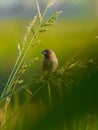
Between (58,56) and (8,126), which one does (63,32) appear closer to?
(58,56)

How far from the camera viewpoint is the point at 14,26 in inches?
71.6

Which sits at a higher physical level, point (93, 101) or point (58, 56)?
point (58, 56)

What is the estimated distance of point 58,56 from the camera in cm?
182

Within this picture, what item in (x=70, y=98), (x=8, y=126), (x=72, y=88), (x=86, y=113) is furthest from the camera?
(x=8, y=126)

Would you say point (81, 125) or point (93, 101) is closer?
point (81, 125)

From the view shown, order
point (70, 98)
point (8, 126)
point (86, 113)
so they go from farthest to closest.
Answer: point (8, 126) < point (86, 113) < point (70, 98)

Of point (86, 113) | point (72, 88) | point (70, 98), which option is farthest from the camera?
point (86, 113)

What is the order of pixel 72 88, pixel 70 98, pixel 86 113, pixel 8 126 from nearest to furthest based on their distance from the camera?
pixel 70 98
pixel 72 88
pixel 86 113
pixel 8 126

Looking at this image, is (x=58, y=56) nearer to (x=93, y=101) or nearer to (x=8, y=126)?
(x=93, y=101)

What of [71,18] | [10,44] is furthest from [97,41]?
[10,44]

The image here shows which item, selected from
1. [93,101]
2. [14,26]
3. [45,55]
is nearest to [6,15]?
[14,26]

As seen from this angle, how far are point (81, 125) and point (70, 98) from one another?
0.42m

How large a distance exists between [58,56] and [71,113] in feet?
1.77

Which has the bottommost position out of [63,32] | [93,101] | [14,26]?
[93,101]
